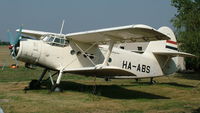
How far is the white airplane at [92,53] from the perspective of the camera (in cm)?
987

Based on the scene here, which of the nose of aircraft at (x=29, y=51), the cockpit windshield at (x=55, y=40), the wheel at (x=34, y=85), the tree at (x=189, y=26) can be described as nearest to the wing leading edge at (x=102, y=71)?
the cockpit windshield at (x=55, y=40)

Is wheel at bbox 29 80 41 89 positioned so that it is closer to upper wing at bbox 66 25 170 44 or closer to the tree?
upper wing at bbox 66 25 170 44

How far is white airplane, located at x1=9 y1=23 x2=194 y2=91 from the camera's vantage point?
9.87 meters

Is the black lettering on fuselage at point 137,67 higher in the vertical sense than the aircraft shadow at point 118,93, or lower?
higher

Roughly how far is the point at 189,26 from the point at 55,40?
11939 millimetres

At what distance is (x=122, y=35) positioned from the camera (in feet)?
33.4

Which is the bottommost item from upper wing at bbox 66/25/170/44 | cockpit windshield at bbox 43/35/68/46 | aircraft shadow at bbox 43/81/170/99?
aircraft shadow at bbox 43/81/170/99

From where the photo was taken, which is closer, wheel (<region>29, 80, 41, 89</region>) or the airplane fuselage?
the airplane fuselage

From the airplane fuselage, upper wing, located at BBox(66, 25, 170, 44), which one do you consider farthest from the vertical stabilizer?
upper wing, located at BBox(66, 25, 170, 44)

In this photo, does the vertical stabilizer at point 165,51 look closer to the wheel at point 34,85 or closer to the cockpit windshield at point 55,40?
the cockpit windshield at point 55,40

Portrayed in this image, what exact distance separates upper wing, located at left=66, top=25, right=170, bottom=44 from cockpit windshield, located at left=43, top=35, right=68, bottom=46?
0.30 m

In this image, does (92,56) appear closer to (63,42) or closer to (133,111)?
(63,42)

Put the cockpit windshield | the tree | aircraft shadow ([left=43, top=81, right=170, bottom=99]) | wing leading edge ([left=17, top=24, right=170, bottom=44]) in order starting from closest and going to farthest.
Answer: wing leading edge ([left=17, top=24, right=170, bottom=44]), aircraft shadow ([left=43, top=81, right=170, bottom=99]), the cockpit windshield, the tree

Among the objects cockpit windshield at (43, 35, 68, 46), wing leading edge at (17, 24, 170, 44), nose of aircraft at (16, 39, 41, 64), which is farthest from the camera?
cockpit windshield at (43, 35, 68, 46)
